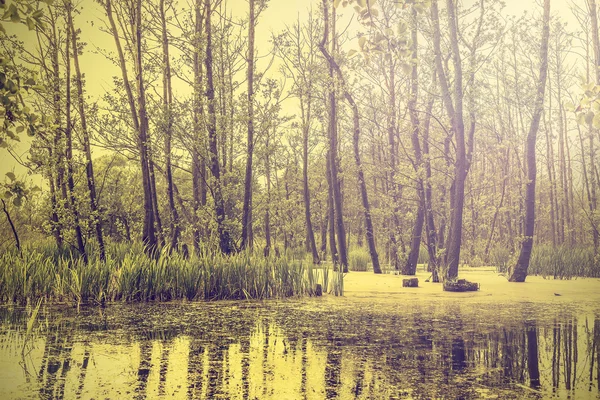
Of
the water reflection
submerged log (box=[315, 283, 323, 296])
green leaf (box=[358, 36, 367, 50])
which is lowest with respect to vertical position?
the water reflection

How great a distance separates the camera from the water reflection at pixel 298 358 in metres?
3.01

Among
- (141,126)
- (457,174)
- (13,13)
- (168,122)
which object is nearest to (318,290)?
(457,174)

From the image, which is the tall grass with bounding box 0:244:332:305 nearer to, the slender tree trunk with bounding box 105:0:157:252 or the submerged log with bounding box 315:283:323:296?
the submerged log with bounding box 315:283:323:296

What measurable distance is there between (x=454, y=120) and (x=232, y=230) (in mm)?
4181

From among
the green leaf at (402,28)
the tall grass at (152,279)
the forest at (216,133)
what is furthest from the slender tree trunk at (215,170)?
the green leaf at (402,28)

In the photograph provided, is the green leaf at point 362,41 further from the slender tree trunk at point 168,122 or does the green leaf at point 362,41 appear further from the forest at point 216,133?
the slender tree trunk at point 168,122

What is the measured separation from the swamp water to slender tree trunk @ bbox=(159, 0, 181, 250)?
14.0 ft

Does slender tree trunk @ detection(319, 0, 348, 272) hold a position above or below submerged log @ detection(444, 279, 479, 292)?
above

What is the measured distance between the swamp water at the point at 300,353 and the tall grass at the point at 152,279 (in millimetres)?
630

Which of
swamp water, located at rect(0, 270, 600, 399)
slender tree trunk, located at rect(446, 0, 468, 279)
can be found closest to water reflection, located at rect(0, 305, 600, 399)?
swamp water, located at rect(0, 270, 600, 399)

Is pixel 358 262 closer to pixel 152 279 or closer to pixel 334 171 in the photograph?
pixel 334 171

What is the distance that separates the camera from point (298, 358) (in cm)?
368

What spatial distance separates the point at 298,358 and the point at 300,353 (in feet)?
0.45

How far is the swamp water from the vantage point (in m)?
3.02
